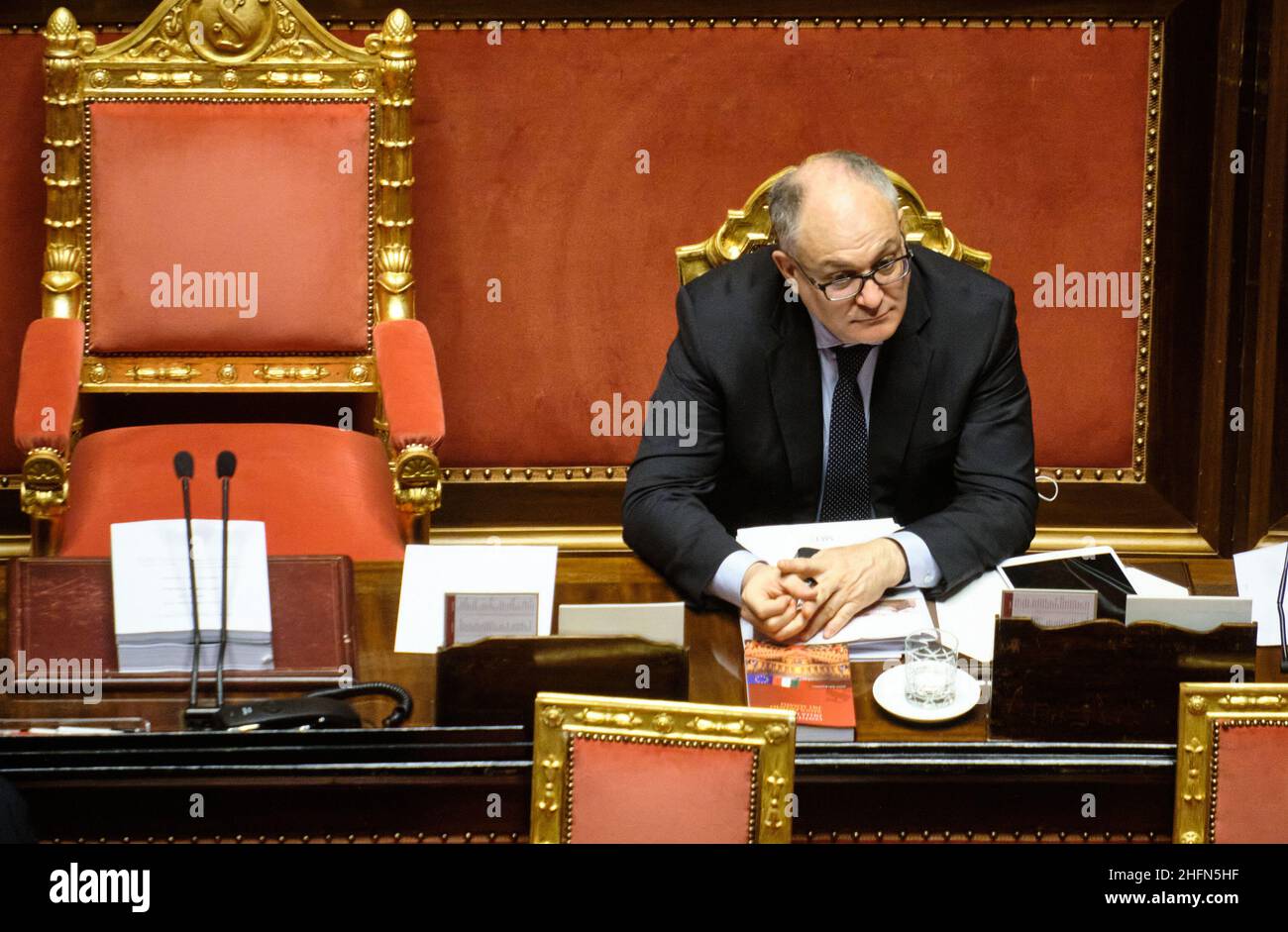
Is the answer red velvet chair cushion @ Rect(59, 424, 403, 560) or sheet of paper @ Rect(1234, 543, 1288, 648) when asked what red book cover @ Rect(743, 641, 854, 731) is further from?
red velvet chair cushion @ Rect(59, 424, 403, 560)

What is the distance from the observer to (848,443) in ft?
7.98

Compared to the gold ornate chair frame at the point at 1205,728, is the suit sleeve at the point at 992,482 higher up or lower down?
higher up

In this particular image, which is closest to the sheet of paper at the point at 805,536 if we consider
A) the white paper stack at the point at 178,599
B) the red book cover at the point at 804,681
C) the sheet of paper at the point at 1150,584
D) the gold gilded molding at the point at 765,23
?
the red book cover at the point at 804,681

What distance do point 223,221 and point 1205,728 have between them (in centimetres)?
203

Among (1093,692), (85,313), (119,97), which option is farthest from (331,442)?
(1093,692)

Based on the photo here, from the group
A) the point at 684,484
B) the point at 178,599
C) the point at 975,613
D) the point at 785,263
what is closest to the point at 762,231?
the point at 785,263

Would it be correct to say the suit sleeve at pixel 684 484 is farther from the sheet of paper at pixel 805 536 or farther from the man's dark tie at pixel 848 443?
the man's dark tie at pixel 848 443

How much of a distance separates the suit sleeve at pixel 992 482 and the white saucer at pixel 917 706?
0.82 feet

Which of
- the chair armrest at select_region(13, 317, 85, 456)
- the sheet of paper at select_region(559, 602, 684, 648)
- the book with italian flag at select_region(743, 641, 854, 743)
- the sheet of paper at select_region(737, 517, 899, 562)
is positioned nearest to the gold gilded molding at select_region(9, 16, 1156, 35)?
the chair armrest at select_region(13, 317, 85, 456)

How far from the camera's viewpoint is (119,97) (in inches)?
115

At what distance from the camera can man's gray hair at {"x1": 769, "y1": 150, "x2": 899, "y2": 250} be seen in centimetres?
222

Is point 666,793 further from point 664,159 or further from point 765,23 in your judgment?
point 765,23

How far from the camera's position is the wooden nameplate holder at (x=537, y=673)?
1.68 meters

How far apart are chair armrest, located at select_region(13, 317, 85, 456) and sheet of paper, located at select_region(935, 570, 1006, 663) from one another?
58.8 inches
